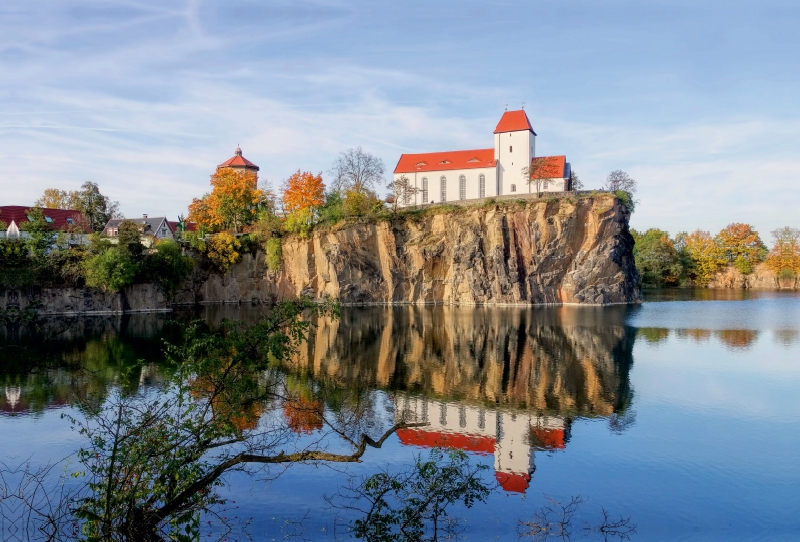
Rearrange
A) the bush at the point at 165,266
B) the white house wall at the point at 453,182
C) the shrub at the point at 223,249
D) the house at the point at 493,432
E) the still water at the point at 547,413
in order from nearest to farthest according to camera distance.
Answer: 1. the still water at the point at 547,413
2. the house at the point at 493,432
3. the bush at the point at 165,266
4. the shrub at the point at 223,249
5. the white house wall at the point at 453,182

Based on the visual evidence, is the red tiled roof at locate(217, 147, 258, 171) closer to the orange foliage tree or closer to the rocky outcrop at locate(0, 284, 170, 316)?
the orange foliage tree

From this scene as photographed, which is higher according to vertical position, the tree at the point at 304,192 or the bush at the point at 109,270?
the tree at the point at 304,192

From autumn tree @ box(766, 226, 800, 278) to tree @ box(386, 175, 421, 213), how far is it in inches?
2432

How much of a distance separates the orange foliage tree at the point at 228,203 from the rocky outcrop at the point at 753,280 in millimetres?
72228

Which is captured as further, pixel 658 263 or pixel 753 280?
pixel 753 280

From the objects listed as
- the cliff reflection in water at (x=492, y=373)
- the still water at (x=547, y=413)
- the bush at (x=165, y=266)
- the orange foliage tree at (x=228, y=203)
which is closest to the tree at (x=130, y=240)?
the bush at (x=165, y=266)

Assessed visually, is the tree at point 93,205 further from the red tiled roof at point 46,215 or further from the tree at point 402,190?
the tree at point 402,190

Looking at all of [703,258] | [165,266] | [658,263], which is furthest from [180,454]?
[703,258]

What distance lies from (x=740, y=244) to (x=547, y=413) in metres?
93.8

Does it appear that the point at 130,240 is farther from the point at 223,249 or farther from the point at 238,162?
the point at 238,162

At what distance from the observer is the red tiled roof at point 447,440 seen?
1809cm

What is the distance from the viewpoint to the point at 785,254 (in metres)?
98.8

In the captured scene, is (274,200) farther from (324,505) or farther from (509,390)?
(324,505)

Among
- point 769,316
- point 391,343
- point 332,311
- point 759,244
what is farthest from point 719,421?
point 759,244
